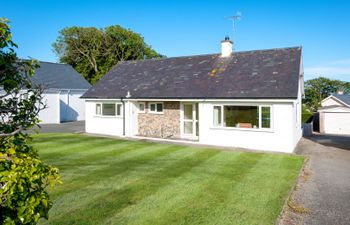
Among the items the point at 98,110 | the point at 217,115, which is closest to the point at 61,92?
the point at 98,110

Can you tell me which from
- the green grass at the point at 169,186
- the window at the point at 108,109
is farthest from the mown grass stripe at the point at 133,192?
the window at the point at 108,109

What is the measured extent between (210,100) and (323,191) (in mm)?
8669

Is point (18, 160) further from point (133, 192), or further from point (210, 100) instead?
point (210, 100)

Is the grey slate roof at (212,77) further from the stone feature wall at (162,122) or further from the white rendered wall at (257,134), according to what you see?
the stone feature wall at (162,122)

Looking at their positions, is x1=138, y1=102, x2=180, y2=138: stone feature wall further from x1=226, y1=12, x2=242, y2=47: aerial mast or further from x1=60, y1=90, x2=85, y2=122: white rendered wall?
x1=60, y1=90, x2=85, y2=122: white rendered wall

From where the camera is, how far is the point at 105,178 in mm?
9555

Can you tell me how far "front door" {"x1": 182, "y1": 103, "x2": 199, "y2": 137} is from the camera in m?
18.5

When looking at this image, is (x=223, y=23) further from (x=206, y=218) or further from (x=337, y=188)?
(x=206, y=218)

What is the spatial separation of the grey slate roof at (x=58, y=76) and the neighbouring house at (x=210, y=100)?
1221cm

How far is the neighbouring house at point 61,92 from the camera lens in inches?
1218

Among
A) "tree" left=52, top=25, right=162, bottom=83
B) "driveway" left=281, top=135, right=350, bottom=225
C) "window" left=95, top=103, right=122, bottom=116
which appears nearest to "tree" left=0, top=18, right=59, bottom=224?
"driveway" left=281, top=135, right=350, bottom=225

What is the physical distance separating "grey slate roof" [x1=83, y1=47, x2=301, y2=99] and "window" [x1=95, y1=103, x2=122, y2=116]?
2.35 feet

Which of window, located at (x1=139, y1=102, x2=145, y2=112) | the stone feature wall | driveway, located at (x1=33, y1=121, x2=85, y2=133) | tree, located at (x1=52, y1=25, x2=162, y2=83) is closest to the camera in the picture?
the stone feature wall

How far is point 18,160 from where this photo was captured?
9.78 ft
